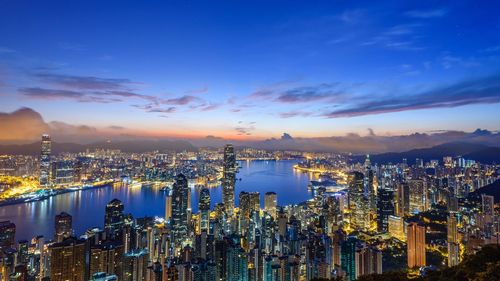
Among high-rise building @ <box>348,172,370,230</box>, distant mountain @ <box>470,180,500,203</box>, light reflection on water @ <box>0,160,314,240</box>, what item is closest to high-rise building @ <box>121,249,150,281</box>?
light reflection on water @ <box>0,160,314,240</box>

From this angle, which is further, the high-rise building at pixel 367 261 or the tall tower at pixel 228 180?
the tall tower at pixel 228 180

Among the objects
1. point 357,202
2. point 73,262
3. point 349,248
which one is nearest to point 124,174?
point 357,202

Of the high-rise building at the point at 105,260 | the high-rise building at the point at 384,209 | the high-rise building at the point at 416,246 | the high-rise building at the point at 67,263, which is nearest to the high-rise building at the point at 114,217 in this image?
the high-rise building at the point at 105,260

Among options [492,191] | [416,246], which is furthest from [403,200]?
[416,246]

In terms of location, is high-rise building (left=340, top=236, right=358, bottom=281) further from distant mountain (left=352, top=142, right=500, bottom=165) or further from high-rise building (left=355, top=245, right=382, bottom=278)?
distant mountain (left=352, top=142, right=500, bottom=165)

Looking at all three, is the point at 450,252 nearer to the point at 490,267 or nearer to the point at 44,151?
the point at 490,267

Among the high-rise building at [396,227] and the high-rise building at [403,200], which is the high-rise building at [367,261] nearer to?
the high-rise building at [396,227]

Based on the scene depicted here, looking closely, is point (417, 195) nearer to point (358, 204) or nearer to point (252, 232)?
point (358, 204)

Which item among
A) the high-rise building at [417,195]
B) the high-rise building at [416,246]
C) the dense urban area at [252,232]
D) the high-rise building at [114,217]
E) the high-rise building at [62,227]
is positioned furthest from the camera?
the high-rise building at [417,195]
